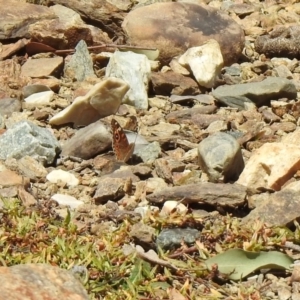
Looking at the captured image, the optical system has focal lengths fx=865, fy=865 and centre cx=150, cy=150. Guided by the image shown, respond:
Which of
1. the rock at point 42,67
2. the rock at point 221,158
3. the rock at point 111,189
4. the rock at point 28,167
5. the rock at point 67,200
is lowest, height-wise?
the rock at point 42,67

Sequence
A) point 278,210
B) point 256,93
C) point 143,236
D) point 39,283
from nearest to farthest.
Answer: point 39,283 → point 143,236 → point 278,210 → point 256,93

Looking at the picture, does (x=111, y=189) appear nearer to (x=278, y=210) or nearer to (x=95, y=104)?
(x=278, y=210)

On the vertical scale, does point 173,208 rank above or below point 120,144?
above

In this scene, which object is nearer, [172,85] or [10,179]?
[10,179]

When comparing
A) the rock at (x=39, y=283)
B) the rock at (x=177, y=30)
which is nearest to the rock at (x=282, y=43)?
the rock at (x=177, y=30)

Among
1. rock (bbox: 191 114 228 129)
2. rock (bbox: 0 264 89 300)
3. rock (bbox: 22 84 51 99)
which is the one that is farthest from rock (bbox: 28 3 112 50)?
rock (bbox: 0 264 89 300)

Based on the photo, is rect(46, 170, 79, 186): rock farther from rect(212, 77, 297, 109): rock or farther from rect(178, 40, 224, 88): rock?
rect(178, 40, 224, 88): rock

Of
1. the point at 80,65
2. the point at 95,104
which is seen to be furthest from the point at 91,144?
the point at 80,65

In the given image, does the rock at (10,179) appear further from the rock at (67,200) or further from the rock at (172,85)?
the rock at (172,85)
